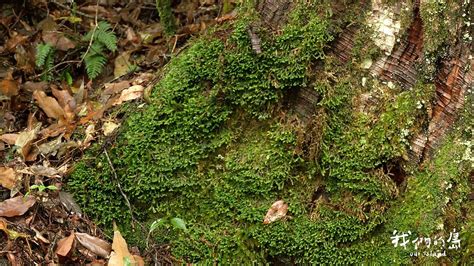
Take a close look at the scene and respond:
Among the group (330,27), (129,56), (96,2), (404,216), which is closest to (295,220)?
(404,216)

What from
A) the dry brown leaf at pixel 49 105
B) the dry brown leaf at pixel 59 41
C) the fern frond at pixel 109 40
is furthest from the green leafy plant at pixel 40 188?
the dry brown leaf at pixel 59 41

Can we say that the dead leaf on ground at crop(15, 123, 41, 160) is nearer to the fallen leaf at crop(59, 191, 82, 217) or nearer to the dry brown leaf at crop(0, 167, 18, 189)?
the dry brown leaf at crop(0, 167, 18, 189)

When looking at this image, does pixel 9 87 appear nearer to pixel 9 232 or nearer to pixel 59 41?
pixel 59 41

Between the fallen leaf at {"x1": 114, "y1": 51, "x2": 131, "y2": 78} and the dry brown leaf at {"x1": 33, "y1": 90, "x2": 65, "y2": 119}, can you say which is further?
the fallen leaf at {"x1": 114, "y1": 51, "x2": 131, "y2": 78}

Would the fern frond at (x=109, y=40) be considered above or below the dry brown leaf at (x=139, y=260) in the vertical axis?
above

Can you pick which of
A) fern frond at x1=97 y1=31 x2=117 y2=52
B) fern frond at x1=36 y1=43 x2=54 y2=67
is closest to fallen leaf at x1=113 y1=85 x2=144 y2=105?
fern frond at x1=97 y1=31 x2=117 y2=52

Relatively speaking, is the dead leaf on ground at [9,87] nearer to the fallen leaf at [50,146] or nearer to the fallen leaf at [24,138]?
the fallen leaf at [24,138]
